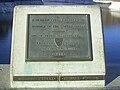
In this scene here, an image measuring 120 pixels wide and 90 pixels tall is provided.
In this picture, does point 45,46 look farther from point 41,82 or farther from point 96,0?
point 96,0

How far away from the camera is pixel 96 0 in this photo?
95562 millimetres

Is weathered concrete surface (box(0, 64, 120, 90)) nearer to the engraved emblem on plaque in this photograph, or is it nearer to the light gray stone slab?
the light gray stone slab

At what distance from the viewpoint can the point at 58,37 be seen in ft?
20.2

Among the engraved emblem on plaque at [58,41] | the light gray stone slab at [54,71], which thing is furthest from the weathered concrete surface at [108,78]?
the engraved emblem on plaque at [58,41]

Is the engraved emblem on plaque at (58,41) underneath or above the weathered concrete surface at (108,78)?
above

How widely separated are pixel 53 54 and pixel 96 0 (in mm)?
91262

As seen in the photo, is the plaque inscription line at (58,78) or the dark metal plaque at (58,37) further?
the dark metal plaque at (58,37)

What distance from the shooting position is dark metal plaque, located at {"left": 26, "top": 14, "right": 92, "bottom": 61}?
19.9 ft

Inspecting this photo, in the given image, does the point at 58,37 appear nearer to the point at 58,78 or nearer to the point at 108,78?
the point at 58,78

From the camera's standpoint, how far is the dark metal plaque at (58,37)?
6051mm

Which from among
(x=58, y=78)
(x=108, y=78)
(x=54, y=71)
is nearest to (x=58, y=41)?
(x=54, y=71)

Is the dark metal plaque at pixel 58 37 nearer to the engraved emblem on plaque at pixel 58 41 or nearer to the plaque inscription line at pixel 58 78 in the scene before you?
the engraved emblem on plaque at pixel 58 41

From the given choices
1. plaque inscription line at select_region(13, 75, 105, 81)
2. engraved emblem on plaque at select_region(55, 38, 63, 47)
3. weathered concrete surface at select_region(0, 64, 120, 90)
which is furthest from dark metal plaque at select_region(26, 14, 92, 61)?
weathered concrete surface at select_region(0, 64, 120, 90)

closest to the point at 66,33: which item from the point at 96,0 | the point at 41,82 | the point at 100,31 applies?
the point at 100,31
